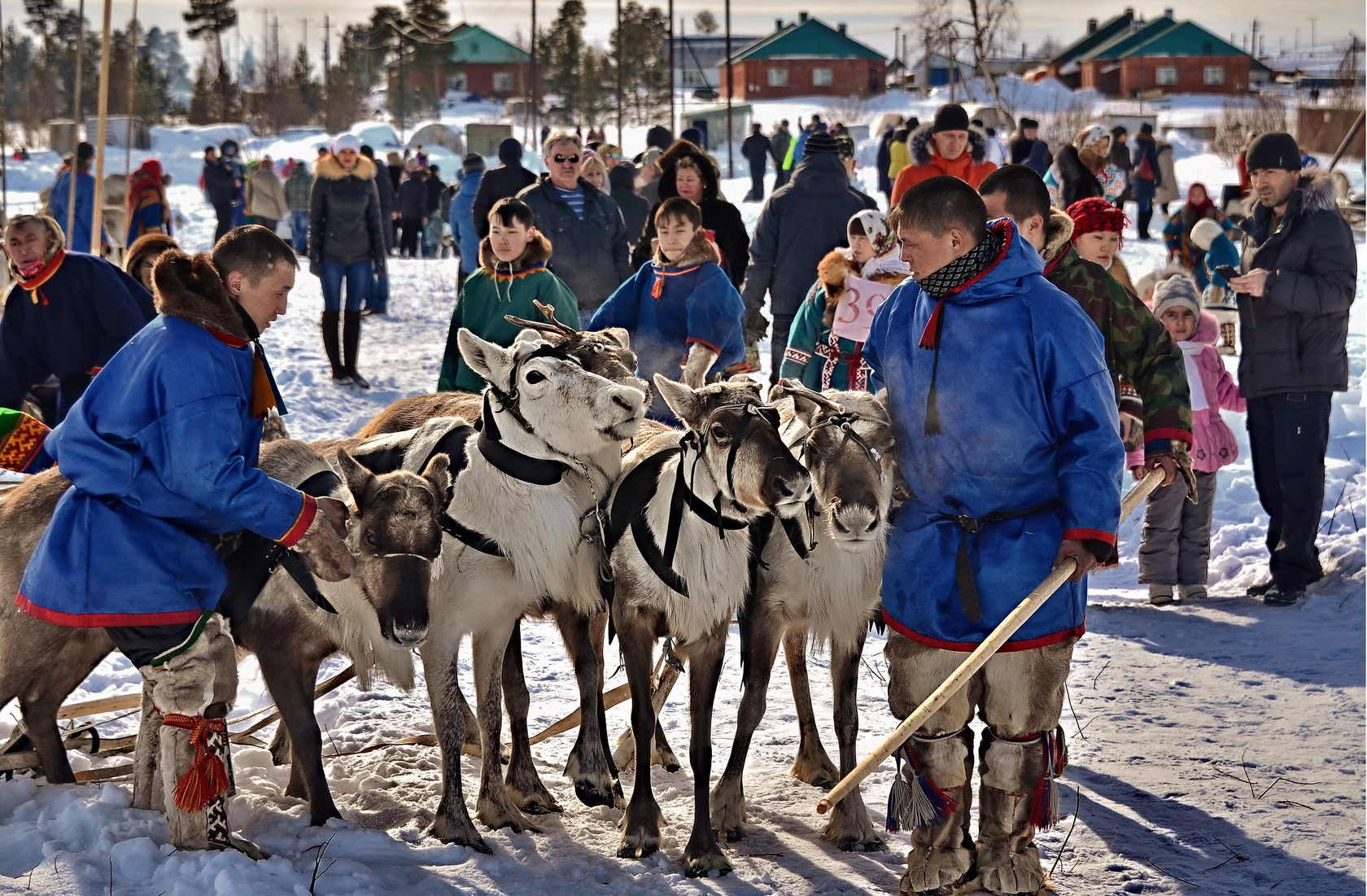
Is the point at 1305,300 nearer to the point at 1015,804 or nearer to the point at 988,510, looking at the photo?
the point at 988,510

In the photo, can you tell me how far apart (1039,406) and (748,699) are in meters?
1.42

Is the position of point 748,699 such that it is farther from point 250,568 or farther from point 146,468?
point 146,468

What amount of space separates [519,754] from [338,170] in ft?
25.4

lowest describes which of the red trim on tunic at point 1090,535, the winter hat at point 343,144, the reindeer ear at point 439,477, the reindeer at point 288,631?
the reindeer at point 288,631

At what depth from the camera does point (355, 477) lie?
4043mm

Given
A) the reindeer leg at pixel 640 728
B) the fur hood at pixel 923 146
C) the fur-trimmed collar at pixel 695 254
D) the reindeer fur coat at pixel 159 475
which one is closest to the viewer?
the reindeer fur coat at pixel 159 475

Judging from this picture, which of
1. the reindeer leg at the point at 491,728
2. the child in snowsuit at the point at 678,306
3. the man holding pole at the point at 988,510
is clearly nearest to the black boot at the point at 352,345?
the child in snowsuit at the point at 678,306

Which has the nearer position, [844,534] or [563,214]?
[844,534]

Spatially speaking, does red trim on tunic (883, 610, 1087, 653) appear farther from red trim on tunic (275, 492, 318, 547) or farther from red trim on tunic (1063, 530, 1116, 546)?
red trim on tunic (275, 492, 318, 547)

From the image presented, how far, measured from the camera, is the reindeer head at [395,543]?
3893mm

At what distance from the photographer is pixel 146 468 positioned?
371cm

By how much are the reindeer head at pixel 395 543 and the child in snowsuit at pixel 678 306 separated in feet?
6.82

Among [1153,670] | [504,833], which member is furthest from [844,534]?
[1153,670]

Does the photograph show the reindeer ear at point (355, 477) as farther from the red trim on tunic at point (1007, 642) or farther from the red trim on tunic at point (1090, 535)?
the red trim on tunic at point (1090, 535)
